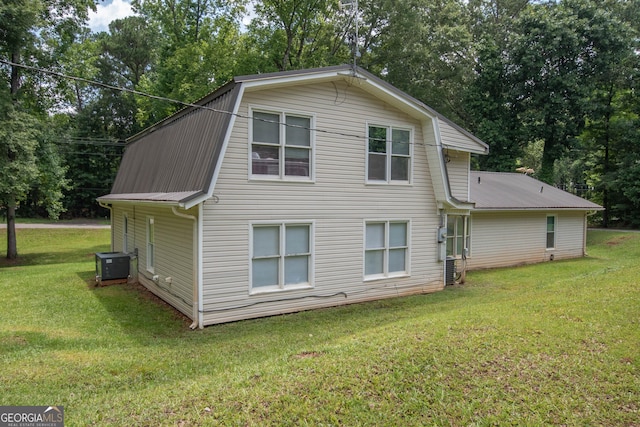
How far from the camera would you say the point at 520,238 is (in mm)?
16859

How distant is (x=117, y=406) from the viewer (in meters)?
4.11

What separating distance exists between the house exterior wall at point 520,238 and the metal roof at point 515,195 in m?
0.43

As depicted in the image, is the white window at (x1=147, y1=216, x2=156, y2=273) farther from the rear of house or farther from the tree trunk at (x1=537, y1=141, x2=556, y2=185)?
the tree trunk at (x1=537, y1=141, x2=556, y2=185)

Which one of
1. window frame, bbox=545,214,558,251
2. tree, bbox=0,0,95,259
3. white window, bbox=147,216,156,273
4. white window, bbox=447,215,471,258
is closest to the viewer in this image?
white window, bbox=147,216,156,273

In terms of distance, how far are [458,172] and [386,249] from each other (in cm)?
395

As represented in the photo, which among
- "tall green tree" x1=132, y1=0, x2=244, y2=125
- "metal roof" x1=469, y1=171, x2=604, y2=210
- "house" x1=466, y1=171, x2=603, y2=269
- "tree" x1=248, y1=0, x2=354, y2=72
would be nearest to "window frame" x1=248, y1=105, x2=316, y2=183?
"house" x1=466, y1=171, x2=603, y2=269

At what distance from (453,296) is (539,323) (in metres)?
4.43

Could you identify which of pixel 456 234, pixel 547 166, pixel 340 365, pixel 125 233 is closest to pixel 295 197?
pixel 340 365

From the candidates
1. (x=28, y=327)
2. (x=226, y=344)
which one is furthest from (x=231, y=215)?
(x=28, y=327)

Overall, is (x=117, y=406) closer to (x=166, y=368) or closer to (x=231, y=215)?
(x=166, y=368)

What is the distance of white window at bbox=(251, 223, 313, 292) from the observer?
8.44m

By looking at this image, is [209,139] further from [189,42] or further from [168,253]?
[189,42]

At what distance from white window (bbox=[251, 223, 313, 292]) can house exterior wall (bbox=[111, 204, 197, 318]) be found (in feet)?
4.49

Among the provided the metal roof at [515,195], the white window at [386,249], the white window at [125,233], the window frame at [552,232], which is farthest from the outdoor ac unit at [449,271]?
the white window at [125,233]
